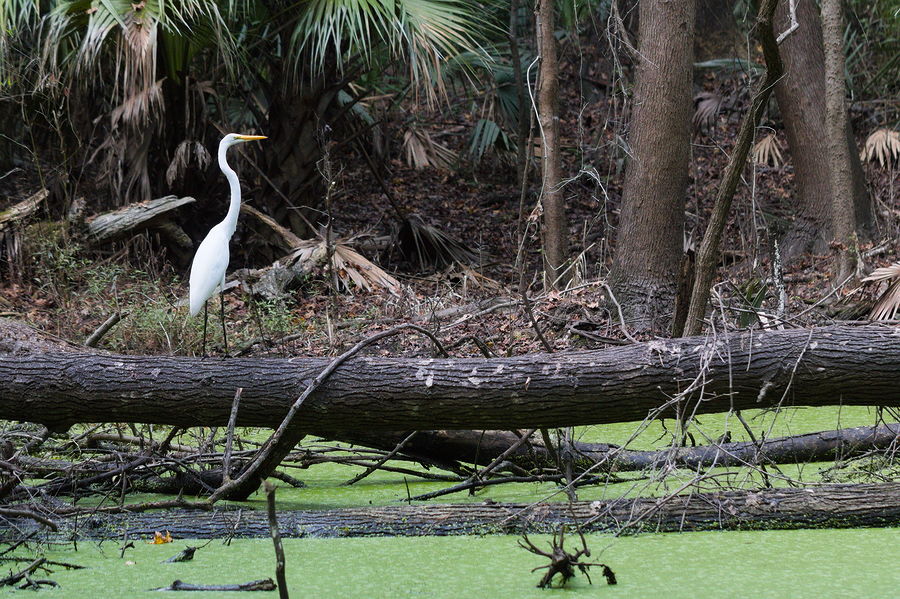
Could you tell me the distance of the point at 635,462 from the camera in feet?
14.3

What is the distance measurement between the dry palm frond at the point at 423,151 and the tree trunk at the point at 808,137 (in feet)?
12.9

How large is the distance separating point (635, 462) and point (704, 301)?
0.84m

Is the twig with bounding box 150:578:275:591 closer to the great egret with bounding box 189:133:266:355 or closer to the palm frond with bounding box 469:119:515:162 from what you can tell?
the great egret with bounding box 189:133:266:355

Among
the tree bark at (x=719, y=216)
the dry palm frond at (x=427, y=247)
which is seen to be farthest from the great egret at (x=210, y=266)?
the dry palm frond at (x=427, y=247)

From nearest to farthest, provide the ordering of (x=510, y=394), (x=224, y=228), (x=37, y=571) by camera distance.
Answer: (x=37, y=571) → (x=510, y=394) → (x=224, y=228)

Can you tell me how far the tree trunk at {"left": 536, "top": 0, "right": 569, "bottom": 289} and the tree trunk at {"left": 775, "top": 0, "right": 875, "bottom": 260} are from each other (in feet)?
8.22

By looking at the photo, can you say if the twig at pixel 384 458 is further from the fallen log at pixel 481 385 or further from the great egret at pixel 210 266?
the great egret at pixel 210 266

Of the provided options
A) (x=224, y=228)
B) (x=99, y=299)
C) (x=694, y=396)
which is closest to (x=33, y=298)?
(x=99, y=299)

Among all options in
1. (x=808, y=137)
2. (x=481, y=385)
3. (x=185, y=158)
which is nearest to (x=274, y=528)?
(x=481, y=385)

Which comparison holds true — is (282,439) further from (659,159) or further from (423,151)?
(423,151)

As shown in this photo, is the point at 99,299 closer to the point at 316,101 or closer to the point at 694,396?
the point at 316,101

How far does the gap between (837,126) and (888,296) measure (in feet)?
7.01

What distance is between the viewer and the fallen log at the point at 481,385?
10.7 ft

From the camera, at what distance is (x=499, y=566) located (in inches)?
119
